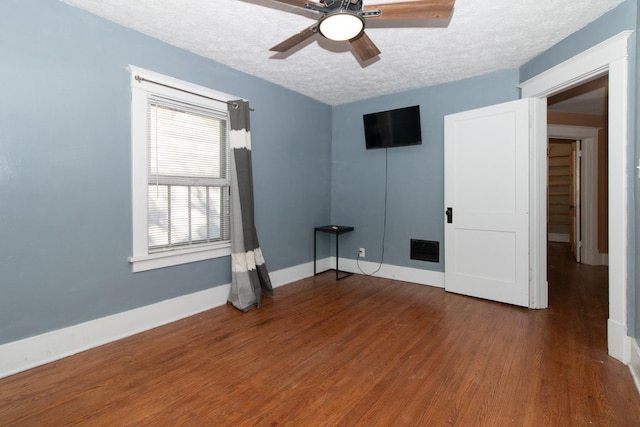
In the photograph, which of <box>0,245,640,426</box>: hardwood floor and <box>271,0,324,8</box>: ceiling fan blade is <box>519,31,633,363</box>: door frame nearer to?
<box>0,245,640,426</box>: hardwood floor

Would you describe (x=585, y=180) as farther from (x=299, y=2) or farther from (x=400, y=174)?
(x=299, y=2)

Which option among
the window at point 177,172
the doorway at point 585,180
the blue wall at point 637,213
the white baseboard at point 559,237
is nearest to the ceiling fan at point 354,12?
the blue wall at point 637,213

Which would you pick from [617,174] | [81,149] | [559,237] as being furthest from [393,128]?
[559,237]

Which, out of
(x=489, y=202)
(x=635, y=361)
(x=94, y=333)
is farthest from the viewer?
(x=489, y=202)

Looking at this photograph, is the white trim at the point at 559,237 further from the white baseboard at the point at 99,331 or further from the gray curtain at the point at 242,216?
the white baseboard at the point at 99,331

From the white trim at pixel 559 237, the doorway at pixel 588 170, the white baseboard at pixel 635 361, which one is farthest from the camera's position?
the white trim at pixel 559 237

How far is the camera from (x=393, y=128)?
4.08 metres

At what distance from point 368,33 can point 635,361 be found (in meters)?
3.07

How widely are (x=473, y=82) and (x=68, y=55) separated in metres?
3.95

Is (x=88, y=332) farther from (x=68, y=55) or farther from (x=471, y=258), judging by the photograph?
(x=471, y=258)

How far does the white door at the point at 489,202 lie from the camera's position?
315 centimetres

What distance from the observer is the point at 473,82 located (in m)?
3.61

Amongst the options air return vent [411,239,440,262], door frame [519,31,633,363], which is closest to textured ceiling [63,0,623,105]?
door frame [519,31,633,363]

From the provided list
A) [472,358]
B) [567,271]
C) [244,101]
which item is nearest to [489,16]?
[244,101]
